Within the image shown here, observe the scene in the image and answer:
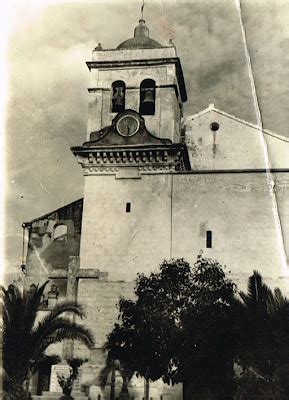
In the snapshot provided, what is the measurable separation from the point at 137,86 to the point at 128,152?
3599 millimetres

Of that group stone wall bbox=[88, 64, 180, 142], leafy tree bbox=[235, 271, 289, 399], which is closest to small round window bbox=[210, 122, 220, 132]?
stone wall bbox=[88, 64, 180, 142]

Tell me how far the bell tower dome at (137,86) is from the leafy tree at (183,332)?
368 inches

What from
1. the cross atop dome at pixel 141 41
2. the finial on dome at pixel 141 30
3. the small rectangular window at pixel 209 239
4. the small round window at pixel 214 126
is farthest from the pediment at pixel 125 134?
the small round window at pixel 214 126

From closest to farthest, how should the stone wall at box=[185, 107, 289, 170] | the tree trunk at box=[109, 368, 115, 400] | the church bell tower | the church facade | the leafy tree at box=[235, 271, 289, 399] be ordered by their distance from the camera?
1. the leafy tree at box=[235, 271, 289, 399]
2. the tree trunk at box=[109, 368, 115, 400]
3. the church facade
4. the church bell tower
5. the stone wall at box=[185, 107, 289, 170]

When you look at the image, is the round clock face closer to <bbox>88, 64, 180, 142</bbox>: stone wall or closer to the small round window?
<bbox>88, 64, 180, 142</bbox>: stone wall

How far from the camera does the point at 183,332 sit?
21078 mm

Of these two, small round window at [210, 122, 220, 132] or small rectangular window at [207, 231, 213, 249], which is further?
small round window at [210, 122, 220, 132]

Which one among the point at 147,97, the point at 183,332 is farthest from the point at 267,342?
the point at 147,97

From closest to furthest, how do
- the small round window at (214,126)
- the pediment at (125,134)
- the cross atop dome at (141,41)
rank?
the pediment at (125,134), the cross atop dome at (141,41), the small round window at (214,126)

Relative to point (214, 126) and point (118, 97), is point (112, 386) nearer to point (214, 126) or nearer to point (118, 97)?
point (118, 97)

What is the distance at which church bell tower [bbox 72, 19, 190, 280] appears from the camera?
93.6ft

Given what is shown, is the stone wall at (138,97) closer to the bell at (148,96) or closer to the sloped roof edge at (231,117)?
the bell at (148,96)

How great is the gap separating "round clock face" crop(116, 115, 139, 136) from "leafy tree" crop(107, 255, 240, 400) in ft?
27.0

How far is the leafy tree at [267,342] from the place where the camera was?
1753 cm
